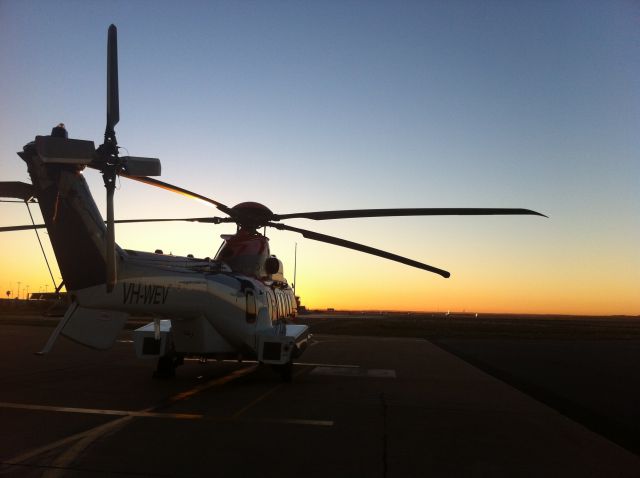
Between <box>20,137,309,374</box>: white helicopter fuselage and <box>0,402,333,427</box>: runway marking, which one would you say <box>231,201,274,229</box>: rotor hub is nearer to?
<box>20,137,309,374</box>: white helicopter fuselage

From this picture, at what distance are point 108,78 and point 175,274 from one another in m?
4.78

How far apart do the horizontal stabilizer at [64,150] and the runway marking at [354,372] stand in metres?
10.9

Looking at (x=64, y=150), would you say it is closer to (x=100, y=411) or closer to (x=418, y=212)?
(x=100, y=411)

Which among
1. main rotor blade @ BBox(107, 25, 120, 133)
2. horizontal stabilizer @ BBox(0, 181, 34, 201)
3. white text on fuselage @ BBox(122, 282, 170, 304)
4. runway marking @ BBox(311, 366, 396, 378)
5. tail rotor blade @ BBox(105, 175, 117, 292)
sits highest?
main rotor blade @ BBox(107, 25, 120, 133)

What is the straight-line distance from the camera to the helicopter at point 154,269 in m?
9.55

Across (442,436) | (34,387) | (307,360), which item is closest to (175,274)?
(34,387)

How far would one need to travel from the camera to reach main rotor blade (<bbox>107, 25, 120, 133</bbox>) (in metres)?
9.06

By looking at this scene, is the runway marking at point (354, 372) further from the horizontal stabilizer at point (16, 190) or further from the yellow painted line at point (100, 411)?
the horizontal stabilizer at point (16, 190)

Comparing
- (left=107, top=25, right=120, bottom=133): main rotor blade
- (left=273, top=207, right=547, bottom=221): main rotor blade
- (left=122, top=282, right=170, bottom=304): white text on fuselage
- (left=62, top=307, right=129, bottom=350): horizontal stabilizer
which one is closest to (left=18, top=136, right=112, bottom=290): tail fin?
(left=62, top=307, right=129, bottom=350): horizontal stabilizer

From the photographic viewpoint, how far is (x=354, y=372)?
18219 millimetres

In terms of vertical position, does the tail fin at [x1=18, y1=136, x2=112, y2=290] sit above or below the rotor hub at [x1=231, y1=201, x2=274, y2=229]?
below

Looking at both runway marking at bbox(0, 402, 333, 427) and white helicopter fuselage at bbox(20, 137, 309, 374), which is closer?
runway marking at bbox(0, 402, 333, 427)

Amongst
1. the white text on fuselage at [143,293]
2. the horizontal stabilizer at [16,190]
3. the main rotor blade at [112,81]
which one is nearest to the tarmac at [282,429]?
the white text on fuselage at [143,293]

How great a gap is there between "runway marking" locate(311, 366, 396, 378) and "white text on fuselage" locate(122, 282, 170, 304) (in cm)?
711
